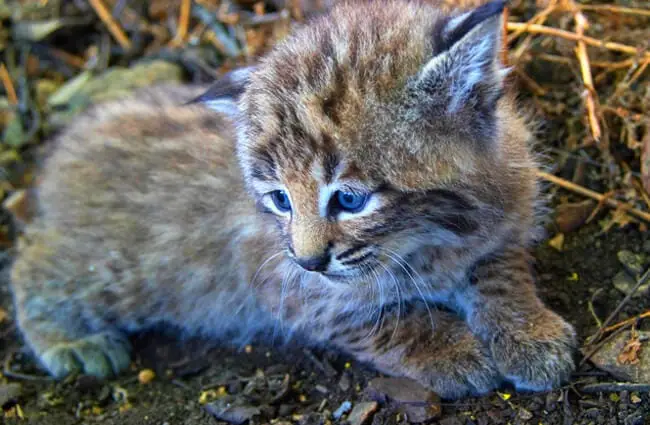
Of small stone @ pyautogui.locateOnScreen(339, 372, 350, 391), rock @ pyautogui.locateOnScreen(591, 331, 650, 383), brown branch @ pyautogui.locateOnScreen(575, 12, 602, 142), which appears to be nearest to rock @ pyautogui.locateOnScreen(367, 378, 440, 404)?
small stone @ pyautogui.locateOnScreen(339, 372, 350, 391)

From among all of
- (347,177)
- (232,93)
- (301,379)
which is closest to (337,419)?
(301,379)

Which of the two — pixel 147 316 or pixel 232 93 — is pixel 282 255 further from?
pixel 147 316

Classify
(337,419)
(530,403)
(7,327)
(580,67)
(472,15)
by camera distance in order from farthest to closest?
(7,327)
(580,67)
(337,419)
(530,403)
(472,15)

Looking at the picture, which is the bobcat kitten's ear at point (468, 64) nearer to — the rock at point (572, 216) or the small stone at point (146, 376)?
the rock at point (572, 216)

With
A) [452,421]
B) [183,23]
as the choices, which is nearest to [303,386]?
[452,421]

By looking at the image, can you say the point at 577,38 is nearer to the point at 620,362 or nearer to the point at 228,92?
the point at 620,362

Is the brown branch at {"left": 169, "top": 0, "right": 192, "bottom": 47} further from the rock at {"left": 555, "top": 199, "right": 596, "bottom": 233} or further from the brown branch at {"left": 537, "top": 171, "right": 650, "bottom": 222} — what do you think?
the rock at {"left": 555, "top": 199, "right": 596, "bottom": 233}
